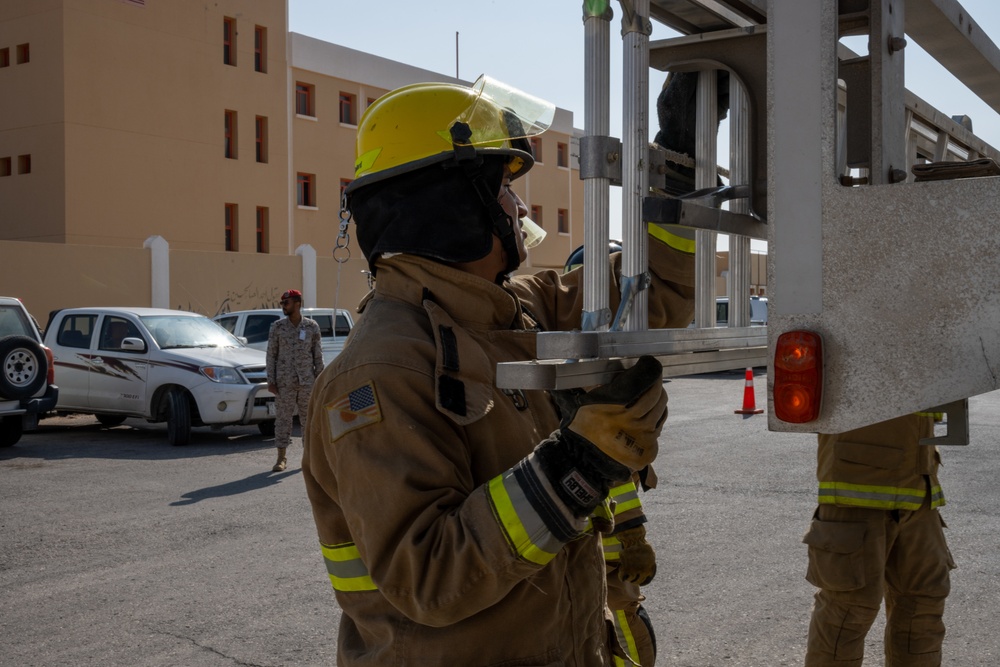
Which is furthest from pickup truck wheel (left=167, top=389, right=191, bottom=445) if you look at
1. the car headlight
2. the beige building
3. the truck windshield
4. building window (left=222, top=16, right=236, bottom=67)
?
building window (left=222, top=16, right=236, bottom=67)

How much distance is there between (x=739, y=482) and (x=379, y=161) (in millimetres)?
7067

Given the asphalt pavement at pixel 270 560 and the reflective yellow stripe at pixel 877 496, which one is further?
the asphalt pavement at pixel 270 560

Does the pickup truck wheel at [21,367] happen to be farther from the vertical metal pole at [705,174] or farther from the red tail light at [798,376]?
the red tail light at [798,376]

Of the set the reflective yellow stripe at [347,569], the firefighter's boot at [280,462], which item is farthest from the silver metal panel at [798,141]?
the firefighter's boot at [280,462]

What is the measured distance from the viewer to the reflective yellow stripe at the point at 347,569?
222cm

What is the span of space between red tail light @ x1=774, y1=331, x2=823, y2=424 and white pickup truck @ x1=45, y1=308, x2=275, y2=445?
1109cm

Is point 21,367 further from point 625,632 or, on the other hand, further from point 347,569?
point 347,569

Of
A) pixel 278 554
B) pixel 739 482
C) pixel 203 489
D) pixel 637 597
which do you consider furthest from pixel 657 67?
pixel 203 489

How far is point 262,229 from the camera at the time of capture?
107 feet

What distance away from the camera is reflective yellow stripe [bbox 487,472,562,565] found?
6.31 ft

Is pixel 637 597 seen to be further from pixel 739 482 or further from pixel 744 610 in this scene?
pixel 739 482

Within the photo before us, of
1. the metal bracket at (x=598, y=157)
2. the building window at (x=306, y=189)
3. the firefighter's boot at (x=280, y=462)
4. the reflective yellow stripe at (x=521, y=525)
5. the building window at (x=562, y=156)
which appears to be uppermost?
the building window at (x=562, y=156)

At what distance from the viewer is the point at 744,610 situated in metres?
5.22

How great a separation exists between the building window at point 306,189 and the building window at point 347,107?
246 cm
